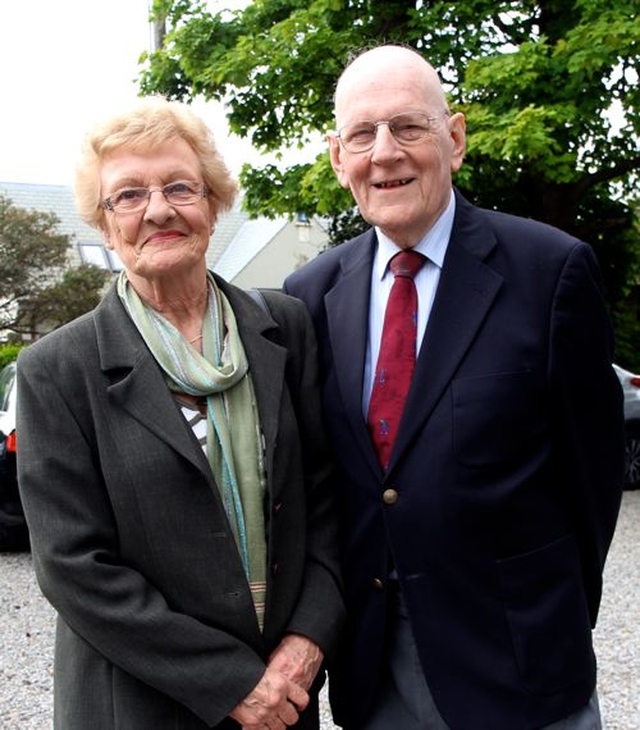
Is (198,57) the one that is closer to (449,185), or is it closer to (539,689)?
(449,185)

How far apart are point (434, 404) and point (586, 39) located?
8673 mm

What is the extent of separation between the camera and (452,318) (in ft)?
7.32

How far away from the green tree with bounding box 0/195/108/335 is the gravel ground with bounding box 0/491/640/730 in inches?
715

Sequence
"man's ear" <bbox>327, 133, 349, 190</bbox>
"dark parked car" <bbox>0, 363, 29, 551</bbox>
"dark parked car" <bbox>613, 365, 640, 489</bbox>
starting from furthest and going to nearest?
"dark parked car" <bbox>613, 365, 640, 489</bbox> < "dark parked car" <bbox>0, 363, 29, 551</bbox> < "man's ear" <bbox>327, 133, 349, 190</bbox>

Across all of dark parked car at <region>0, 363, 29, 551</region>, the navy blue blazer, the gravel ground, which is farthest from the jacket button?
dark parked car at <region>0, 363, 29, 551</region>

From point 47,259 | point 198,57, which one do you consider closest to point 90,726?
point 198,57

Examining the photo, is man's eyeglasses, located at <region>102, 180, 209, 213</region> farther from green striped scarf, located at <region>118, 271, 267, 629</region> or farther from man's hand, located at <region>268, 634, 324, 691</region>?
man's hand, located at <region>268, 634, 324, 691</region>

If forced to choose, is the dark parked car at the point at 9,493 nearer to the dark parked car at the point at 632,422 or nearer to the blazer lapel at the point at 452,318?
the blazer lapel at the point at 452,318

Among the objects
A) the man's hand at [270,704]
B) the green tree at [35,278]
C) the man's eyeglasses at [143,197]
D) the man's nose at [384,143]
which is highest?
the man's nose at [384,143]

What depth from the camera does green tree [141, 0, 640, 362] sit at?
31.5 ft

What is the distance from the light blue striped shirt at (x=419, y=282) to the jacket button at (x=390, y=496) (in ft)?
0.71

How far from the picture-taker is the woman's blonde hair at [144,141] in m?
2.16

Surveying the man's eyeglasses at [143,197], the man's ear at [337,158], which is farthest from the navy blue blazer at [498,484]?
the man's eyeglasses at [143,197]

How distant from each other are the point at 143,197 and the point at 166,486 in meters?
0.70
